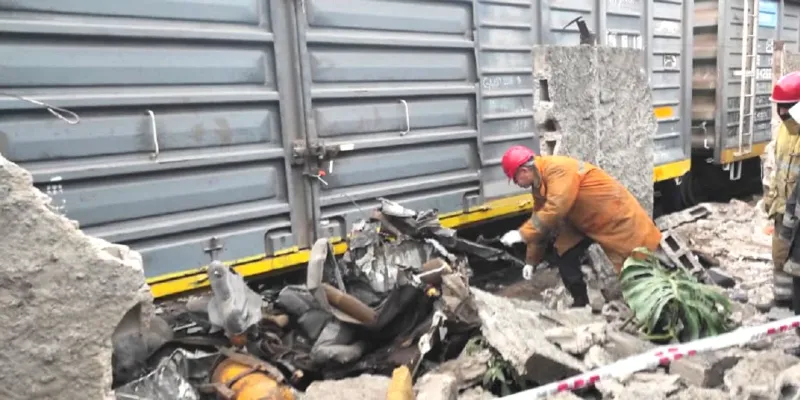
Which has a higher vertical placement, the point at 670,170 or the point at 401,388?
the point at 670,170

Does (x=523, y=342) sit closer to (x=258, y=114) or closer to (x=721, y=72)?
(x=258, y=114)

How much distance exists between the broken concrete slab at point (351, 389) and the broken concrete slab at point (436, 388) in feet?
0.67

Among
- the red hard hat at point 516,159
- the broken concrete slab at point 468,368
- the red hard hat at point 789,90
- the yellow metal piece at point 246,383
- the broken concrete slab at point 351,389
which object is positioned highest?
the red hard hat at point 789,90

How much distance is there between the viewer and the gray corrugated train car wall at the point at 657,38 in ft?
19.4

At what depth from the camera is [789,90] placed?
12.5 feet

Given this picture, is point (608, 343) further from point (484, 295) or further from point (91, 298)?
point (91, 298)

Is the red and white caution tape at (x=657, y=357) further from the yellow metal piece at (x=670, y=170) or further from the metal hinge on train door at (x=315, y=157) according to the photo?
the yellow metal piece at (x=670, y=170)

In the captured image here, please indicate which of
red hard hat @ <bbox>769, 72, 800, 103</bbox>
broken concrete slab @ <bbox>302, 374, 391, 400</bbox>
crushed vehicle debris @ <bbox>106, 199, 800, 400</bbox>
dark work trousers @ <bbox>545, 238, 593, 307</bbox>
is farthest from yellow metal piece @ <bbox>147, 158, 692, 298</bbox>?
red hard hat @ <bbox>769, 72, 800, 103</bbox>

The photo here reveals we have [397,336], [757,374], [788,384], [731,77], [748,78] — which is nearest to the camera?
[788,384]

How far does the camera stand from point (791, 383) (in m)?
2.62

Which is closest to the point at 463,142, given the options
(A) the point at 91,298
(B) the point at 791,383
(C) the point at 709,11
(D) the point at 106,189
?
(D) the point at 106,189

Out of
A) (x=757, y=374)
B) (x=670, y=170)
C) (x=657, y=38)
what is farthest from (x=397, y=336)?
(x=657, y=38)

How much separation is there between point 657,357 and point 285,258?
2.33m

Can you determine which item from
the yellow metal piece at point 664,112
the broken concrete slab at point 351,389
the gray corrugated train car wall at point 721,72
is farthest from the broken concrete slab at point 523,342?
the gray corrugated train car wall at point 721,72
